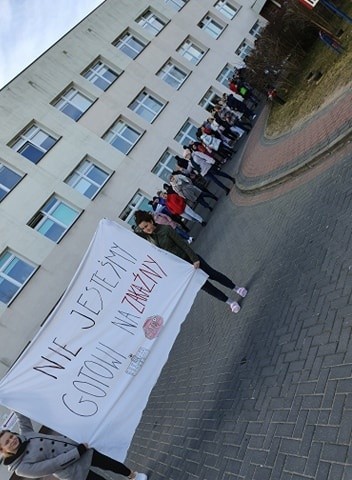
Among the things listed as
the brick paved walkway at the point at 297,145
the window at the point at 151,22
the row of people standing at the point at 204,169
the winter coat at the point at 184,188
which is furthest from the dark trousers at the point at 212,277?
the window at the point at 151,22

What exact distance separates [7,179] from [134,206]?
236 inches

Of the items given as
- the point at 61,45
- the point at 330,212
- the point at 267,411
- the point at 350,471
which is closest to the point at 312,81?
the point at 330,212

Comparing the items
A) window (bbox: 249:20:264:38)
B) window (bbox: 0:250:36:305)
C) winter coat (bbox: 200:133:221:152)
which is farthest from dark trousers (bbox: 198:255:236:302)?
window (bbox: 249:20:264:38)

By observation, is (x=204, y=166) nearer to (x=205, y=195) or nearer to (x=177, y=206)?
(x=205, y=195)

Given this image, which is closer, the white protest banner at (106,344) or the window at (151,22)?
the white protest banner at (106,344)

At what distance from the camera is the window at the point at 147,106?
22000 mm

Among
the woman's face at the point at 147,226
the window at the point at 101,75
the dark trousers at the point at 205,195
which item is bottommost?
the woman's face at the point at 147,226

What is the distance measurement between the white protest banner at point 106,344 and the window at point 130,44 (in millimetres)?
19533

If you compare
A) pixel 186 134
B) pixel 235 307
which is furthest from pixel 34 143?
pixel 235 307

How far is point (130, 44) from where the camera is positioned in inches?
918

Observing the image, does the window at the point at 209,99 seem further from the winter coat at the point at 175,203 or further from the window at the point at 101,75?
the winter coat at the point at 175,203

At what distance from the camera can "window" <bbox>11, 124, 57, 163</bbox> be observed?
18.3 m

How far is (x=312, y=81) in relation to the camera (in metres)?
12.7

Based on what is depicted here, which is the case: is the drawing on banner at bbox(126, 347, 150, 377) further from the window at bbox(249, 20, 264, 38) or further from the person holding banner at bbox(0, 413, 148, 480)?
the window at bbox(249, 20, 264, 38)
